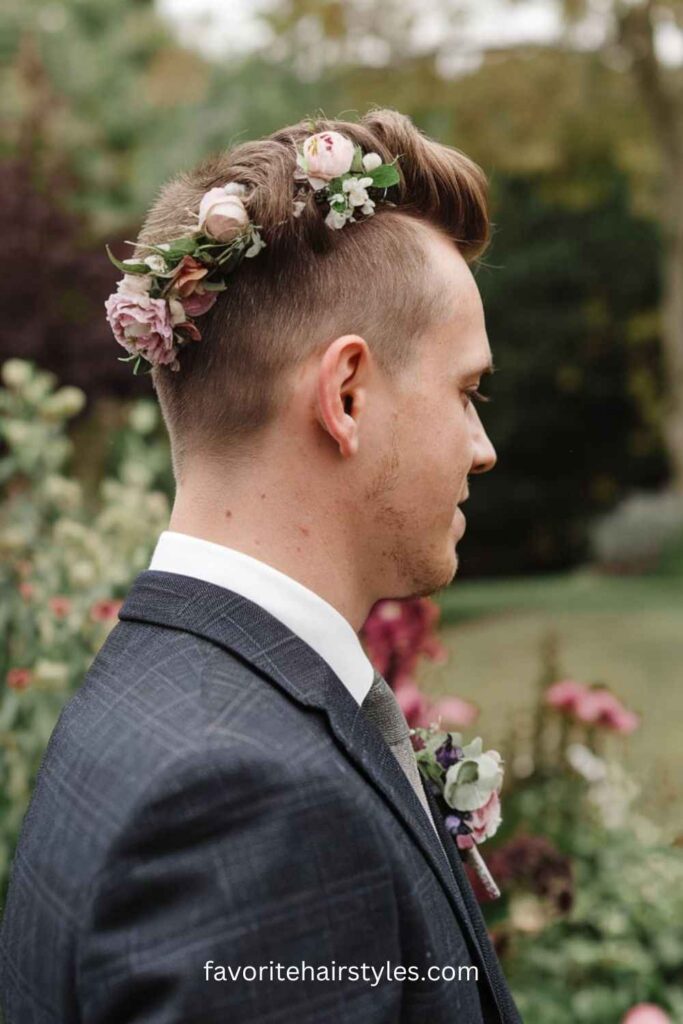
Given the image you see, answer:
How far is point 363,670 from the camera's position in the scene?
1470 mm

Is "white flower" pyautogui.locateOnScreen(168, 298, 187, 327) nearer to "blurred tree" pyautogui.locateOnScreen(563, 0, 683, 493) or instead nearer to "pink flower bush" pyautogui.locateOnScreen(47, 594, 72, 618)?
"pink flower bush" pyautogui.locateOnScreen(47, 594, 72, 618)

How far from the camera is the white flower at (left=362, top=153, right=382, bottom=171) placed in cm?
152

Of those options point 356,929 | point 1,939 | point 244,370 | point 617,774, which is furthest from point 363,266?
point 617,774

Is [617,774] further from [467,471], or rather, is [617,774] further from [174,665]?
[174,665]

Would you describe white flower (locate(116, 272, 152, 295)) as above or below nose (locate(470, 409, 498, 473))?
above

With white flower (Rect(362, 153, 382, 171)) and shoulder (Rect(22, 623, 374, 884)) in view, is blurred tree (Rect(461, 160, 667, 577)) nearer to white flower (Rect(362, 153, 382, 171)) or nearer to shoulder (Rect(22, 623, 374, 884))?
white flower (Rect(362, 153, 382, 171))

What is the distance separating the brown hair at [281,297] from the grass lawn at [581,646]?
11.6ft

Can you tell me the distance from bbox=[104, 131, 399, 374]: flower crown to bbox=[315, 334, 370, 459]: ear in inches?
6.9

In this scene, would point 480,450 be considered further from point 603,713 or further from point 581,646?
point 581,646

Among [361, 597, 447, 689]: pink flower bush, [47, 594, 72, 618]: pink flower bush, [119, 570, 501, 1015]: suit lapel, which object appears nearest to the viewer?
[119, 570, 501, 1015]: suit lapel

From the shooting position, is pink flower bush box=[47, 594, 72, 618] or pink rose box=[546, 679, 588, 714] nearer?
pink flower bush box=[47, 594, 72, 618]

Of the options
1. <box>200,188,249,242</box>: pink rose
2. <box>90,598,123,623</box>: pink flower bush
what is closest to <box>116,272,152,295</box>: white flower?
<box>200,188,249,242</box>: pink rose

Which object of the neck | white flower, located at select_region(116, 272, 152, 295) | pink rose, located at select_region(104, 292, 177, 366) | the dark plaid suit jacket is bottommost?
the dark plaid suit jacket

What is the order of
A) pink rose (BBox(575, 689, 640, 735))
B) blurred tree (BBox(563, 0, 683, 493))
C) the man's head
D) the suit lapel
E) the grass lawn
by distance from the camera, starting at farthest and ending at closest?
1. blurred tree (BBox(563, 0, 683, 493))
2. the grass lawn
3. pink rose (BBox(575, 689, 640, 735))
4. the man's head
5. the suit lapel
